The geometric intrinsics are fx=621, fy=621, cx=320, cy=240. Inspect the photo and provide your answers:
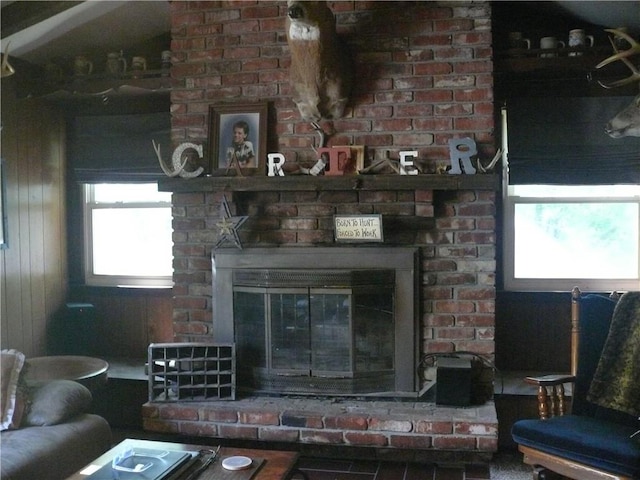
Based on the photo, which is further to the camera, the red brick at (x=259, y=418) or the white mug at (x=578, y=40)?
the white mug at (x=578, y=40)

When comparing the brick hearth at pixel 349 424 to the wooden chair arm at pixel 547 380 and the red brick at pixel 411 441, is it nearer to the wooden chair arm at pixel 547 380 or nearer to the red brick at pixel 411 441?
the red brick at pixel 411 441

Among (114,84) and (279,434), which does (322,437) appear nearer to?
(279,434)

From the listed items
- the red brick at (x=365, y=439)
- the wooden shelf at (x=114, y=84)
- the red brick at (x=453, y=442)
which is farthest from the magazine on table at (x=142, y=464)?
the wooden shelf at (x=114, y=84)

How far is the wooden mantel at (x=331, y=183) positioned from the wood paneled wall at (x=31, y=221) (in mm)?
1088

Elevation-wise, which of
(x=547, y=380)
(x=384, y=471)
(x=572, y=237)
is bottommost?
(x=384, y=471)

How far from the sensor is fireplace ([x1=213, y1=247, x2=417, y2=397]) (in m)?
3.38

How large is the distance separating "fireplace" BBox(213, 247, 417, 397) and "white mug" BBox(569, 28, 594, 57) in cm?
150

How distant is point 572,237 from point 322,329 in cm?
175

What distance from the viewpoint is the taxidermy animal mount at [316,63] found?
308cm

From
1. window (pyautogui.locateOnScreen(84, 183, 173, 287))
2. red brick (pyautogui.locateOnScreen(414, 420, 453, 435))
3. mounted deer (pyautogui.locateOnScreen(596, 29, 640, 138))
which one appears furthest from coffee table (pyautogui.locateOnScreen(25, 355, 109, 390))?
mounted deer (pyautogui.locateOnScreen(596, 29, 640, 138))

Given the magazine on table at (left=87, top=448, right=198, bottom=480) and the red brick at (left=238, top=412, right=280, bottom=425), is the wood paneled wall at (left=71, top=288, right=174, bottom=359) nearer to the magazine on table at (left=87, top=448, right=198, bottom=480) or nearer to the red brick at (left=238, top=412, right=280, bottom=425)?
the red brick at (left=238, top=412, right=280, bottom=425)

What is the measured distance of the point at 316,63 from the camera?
323 cm

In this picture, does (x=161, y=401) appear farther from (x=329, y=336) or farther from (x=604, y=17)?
(x=604, y=17)

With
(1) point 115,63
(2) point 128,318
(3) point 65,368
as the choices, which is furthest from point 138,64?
(3) point 65,368
